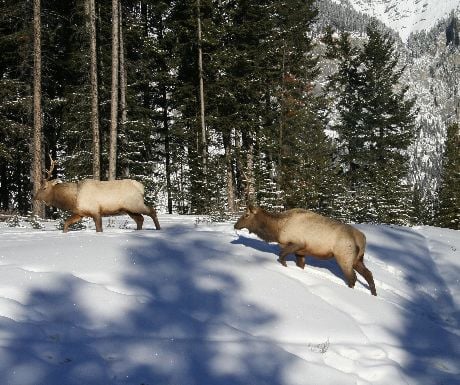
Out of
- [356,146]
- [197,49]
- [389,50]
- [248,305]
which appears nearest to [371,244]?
[248,305]

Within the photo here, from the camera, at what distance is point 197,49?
1093 inches

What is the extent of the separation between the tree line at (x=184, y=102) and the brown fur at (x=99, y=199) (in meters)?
9.68

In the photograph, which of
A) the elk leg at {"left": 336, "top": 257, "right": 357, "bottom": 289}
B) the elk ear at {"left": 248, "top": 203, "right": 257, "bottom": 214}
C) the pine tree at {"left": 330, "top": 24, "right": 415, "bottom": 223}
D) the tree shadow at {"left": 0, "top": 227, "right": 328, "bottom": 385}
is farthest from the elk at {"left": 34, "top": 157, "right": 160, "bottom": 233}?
the pine tree at {"left": 330, "top": 24, "right": 415, "bottom": 223}

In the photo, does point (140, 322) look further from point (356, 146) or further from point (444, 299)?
point (356, 146)

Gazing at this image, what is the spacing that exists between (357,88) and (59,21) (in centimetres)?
2340

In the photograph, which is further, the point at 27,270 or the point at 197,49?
the point at 197,49

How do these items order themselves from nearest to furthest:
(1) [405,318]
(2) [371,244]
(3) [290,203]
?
(1) [405,318] → (2) [371,244] → (3) [290,203]

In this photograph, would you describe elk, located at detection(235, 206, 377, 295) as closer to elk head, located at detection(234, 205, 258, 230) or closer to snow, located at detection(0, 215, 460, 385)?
snow, located at detection(0, 215, 460, 385)

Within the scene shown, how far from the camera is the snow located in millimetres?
4348

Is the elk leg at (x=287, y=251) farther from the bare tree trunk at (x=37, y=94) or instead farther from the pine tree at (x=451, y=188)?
the pine tree at (x=451, y=188)

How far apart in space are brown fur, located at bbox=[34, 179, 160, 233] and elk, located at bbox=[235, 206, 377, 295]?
3.13 metres

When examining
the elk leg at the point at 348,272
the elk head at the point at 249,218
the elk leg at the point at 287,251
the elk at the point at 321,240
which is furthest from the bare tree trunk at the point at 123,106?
the elk leg at the point at 348,272

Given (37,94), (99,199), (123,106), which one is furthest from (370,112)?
(99,199)

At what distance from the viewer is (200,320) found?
5.60 m
